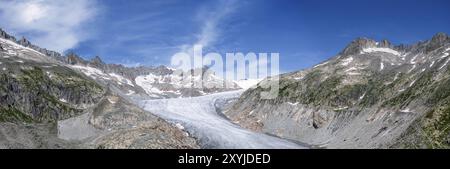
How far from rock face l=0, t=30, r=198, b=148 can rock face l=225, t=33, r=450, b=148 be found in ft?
80.4

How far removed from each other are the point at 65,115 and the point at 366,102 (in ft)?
282

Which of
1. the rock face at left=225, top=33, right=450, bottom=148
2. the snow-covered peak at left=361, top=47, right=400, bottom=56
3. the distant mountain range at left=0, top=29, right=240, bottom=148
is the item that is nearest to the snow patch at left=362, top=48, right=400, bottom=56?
the snow-covered peak at left=361, top=47, right=400, bottom=56

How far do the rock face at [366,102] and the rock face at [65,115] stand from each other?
24.5 metres

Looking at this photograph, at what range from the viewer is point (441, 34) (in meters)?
114

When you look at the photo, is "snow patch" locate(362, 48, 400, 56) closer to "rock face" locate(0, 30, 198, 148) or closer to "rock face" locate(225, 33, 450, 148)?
"rock face" locate(225, 33, 450, 148)

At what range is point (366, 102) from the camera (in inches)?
3526

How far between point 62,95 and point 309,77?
81742 millimetres

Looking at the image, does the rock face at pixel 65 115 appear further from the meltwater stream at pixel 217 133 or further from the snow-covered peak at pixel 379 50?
the snow-covered peak at pixel 379 50

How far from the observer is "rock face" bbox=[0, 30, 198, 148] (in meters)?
64.8

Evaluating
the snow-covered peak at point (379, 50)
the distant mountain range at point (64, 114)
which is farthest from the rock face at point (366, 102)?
the distant mountain range at point (64, 114)
